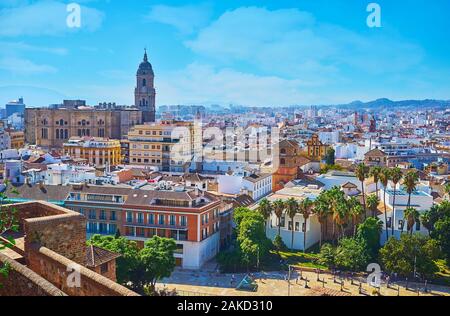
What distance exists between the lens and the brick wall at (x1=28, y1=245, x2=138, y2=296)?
5.51 metres

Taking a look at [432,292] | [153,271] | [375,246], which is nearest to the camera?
[153,271]

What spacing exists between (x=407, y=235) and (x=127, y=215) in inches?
448

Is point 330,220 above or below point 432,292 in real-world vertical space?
above

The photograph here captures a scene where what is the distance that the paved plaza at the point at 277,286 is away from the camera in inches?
744

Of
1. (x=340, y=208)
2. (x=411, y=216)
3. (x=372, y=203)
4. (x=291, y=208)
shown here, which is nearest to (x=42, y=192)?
(x=291, y=208)

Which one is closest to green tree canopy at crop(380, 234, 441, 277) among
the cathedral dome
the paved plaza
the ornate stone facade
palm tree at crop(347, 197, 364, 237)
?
the paved plaza

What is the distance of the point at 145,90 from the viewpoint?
6538 centimetres

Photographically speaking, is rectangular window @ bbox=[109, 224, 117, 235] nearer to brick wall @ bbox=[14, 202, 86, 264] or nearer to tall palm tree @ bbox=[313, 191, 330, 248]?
tall palm tree @ bbox=[313, 191, 330, 248]

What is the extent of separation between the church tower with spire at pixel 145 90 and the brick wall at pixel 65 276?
2321 inches

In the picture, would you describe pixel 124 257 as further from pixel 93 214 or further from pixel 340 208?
pixel 340 208

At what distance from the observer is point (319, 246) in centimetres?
2491

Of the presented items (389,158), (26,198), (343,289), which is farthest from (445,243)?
(389,158)
